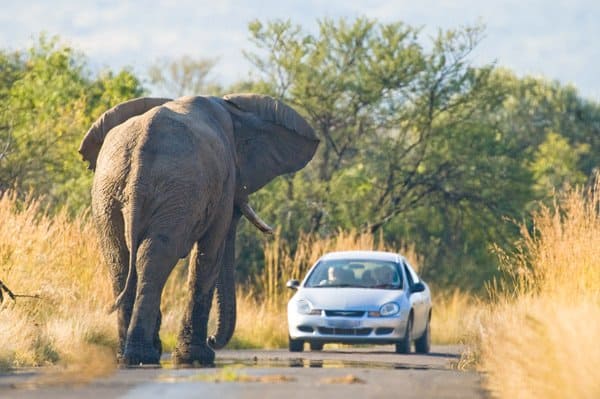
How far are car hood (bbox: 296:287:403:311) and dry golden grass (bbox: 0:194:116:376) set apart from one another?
9.77 feet

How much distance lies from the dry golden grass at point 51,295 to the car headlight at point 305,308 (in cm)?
275

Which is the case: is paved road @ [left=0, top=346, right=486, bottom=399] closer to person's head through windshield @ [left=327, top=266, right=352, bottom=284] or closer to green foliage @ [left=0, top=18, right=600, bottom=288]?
person's head through windshield @ [left=327, top=266, right=352, bottom=284]

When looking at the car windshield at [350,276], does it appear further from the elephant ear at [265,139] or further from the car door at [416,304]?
the elephant ear at [265,139]

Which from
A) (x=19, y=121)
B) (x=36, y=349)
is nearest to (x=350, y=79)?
(x=19, y=121)

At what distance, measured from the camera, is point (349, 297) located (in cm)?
2278

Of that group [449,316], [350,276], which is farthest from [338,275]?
[449,316]

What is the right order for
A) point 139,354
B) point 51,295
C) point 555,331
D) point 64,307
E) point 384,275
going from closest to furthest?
point 555,331 < point 139,354 < point 51,295 < point 64,307 < point 384,275

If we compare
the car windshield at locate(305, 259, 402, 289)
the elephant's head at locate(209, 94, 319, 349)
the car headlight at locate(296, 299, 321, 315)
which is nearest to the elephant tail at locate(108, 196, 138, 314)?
the elephant's head at locate(209, 94, 319, 349)

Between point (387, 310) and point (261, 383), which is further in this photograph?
point (387, 310)

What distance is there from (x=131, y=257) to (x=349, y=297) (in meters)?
7.03

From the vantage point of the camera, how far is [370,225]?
39094 millimetres

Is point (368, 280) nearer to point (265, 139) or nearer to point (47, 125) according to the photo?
point (265, 139)

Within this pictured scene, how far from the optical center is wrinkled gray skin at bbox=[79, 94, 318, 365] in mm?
16203

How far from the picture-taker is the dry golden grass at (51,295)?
18.2m
